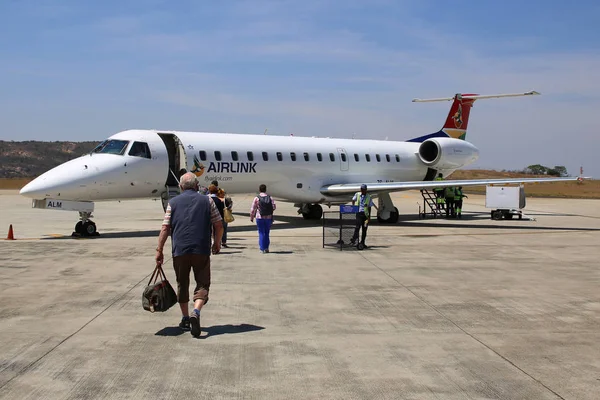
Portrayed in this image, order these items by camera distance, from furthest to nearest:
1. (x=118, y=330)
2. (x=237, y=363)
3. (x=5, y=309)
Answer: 1. (x=5, y=309)
2. (x=118, y=330)
3. (x=237, y=363)

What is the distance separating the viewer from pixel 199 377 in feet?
19.9

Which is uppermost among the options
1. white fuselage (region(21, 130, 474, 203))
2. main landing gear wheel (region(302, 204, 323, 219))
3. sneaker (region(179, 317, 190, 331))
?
white fuselage (region(21, 130, 474, 203))

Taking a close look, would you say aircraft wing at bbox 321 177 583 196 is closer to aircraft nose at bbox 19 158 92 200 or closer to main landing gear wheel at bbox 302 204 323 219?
main landing gear wheel at bbox 302 204 323 219

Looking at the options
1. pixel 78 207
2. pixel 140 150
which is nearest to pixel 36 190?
pixel 78 207

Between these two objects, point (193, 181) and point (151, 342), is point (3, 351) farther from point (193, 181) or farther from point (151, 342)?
point (193, 181)

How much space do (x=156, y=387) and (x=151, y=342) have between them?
1.63 metres

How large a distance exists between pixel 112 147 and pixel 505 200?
1686 centimetres

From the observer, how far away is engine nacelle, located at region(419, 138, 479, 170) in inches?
1184

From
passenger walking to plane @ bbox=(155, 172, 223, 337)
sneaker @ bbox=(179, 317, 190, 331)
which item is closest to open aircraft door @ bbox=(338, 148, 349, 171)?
passenger walking to plane @ bbox=(155, 172, 223, 337)

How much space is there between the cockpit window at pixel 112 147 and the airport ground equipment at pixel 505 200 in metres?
15.5

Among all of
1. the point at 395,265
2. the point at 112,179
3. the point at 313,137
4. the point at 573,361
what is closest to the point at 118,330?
the point at 573,361

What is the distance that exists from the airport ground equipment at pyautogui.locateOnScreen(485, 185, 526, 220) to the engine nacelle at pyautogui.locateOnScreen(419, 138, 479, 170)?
233 cm

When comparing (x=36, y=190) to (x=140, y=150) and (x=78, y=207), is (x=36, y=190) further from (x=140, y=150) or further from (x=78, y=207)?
(x=140, y=150)

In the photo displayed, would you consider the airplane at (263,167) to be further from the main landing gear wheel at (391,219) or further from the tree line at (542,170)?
the tree line at (542,170)
